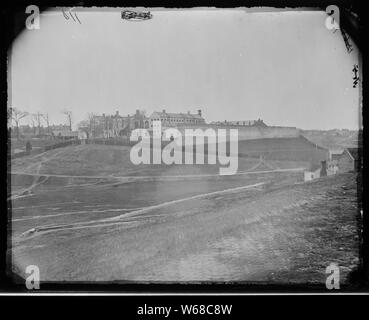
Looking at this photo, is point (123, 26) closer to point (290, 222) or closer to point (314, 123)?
point (314, 123)

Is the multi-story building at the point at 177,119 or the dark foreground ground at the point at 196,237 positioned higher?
the multi-story building at the point at 177,119

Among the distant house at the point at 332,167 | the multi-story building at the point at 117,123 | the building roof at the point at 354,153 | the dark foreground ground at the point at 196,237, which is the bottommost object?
the dark foreground ground at the point at 196,237

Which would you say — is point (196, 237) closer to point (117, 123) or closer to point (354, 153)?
point (117, 123)

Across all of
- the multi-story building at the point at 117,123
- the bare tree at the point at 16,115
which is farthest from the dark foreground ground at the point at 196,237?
the bare tree at the point at 16,115

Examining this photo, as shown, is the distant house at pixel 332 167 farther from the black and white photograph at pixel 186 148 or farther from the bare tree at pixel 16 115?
the bare tree at pixel 16 115

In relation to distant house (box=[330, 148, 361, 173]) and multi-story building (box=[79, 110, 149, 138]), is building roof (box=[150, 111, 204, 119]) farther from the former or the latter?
distant house (box=[330, 148, 361, 173])

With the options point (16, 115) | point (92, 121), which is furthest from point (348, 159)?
point (16, 115)

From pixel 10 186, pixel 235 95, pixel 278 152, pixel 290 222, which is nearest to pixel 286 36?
pixel 235 95

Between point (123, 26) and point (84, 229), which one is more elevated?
point (123, 26)
